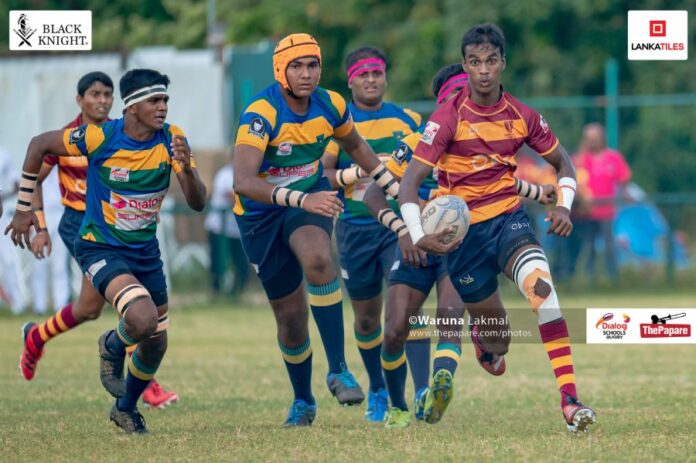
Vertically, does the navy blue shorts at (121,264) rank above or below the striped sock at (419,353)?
above

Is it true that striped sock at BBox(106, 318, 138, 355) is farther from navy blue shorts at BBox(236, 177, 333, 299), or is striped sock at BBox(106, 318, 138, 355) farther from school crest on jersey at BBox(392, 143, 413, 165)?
school crest on jersey at BBox(392, 143, 413, 165)

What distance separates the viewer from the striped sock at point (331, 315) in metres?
8.70

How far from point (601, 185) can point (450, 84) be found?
37.6 feet

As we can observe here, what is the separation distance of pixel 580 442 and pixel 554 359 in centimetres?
58

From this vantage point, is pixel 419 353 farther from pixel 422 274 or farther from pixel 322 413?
pixel 322 413

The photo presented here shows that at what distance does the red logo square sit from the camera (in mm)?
13291

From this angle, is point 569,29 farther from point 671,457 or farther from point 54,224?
point 671,457

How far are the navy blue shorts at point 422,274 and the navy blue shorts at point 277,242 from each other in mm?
597

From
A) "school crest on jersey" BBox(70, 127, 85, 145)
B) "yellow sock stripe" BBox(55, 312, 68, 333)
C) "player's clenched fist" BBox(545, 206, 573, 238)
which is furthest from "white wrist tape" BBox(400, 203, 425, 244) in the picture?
"yellow sock stripe" BBox(55, 312, 68, 333)

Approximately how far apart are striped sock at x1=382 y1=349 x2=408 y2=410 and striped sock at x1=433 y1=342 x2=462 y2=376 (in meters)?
0.38

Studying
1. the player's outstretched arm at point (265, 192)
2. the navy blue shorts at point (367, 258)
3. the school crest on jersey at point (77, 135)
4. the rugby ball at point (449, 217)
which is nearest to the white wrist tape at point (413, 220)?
the rugby ball at point (449, 217)

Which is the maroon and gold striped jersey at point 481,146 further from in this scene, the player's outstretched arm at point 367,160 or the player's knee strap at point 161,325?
the player's knee strap at point 161,325

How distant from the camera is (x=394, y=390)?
920 cm

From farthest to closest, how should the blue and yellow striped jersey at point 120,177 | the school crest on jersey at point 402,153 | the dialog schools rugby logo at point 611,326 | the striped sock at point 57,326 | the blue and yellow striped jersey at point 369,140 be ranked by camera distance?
1. the dialog schools rugby logo at point 611,326
2. the striped sock at point 57,326
3. the blue and yellow striped jersey at point 369,140
4. the school crest on jersey at point 402,153
5. the blue and yellow striped jersey at point 120,177
